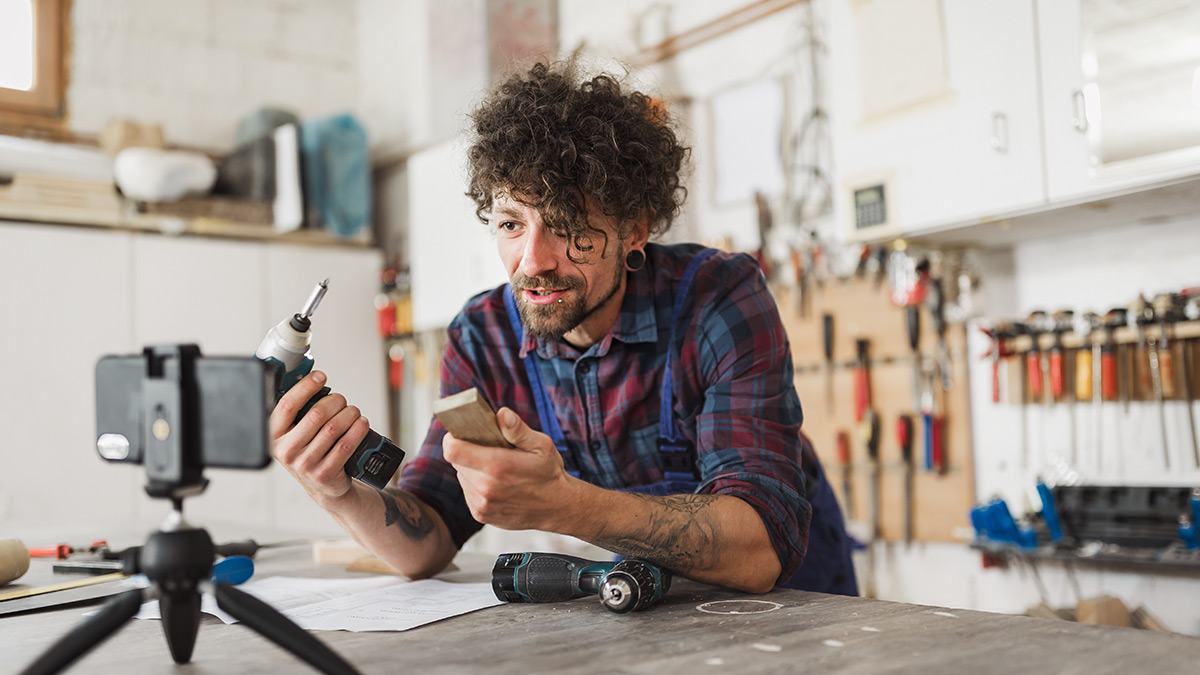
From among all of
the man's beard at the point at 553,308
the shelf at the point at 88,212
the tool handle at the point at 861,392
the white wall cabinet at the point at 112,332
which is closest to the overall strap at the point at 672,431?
the man's beard at the point at 553,308

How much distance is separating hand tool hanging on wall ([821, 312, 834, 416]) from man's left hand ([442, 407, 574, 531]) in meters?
1.85

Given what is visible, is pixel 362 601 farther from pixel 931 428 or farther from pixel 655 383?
pixel 931 428

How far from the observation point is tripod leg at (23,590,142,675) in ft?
2.33

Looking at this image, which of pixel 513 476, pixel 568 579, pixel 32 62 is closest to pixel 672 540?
pixel 568 579

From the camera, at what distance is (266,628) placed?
757mm

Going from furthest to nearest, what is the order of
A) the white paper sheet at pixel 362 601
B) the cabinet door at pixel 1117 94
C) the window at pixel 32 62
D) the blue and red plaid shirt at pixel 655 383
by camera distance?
the window at pixel 32 62 → the cabinet door at pixel 1117 94 → the blue and red plaid shirt at pixel 655 383 → the white paper sheet at pixel 362 601

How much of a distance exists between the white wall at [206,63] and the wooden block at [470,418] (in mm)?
3555

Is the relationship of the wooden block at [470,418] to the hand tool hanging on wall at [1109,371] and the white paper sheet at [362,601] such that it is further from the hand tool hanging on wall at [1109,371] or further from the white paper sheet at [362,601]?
the hand tool hanging on wall at [1109,371]

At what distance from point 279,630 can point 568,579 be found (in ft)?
1.29

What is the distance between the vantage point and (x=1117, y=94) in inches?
73.1

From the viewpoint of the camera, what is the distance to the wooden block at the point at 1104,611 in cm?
194

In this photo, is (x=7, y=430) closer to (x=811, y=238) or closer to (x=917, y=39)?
(x=811, y=238)

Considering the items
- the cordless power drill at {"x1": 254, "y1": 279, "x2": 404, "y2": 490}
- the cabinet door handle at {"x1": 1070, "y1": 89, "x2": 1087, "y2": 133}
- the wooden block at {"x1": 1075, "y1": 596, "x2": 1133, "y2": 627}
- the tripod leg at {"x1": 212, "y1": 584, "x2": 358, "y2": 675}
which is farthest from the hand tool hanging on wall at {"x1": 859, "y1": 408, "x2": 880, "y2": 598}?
the tripod leg at {"x1": 212, "y1": 584, "x2": 358, "y2": 675}

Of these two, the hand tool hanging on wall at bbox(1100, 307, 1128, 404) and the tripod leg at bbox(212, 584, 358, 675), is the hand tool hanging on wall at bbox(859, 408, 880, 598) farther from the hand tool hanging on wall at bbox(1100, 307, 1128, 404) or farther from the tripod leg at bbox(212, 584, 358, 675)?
the tripod leg at bbox(212, 584, 358, 675)
